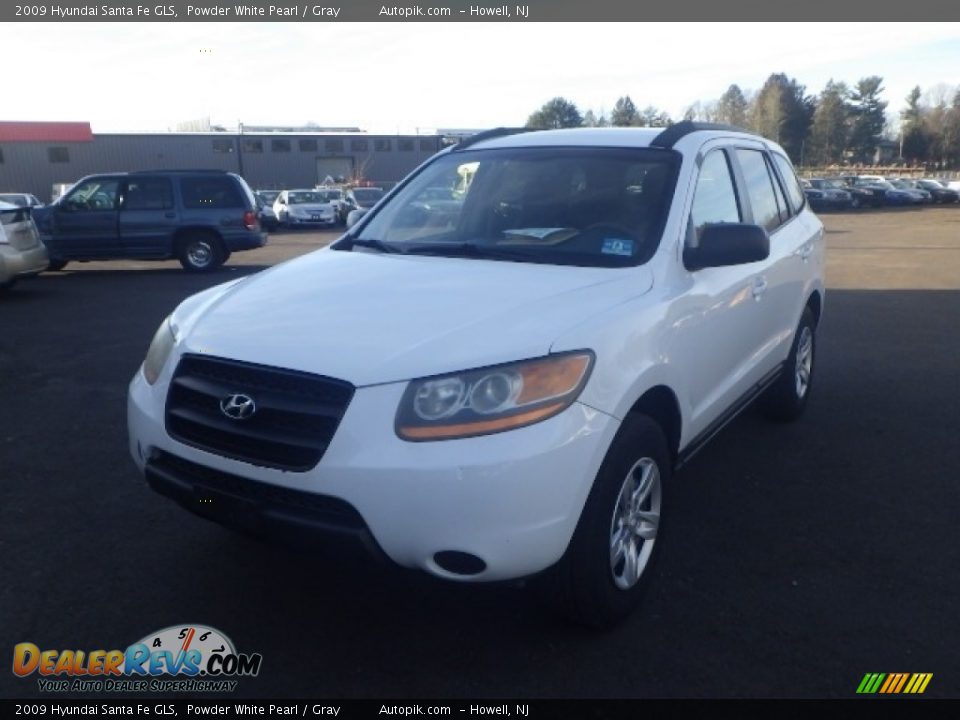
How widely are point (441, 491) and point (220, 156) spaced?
5510 centimetres

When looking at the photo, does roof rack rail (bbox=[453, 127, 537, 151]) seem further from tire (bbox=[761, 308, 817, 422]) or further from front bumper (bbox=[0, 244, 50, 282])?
front bumper (bbox=[0, 244, 50, 282])

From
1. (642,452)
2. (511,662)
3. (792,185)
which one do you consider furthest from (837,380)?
(511,662)

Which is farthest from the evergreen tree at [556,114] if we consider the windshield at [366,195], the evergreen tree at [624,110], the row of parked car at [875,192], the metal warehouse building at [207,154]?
the windshield at [366,195]

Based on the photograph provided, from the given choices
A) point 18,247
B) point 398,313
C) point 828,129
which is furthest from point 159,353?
point 828,129

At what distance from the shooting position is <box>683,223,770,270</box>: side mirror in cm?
346

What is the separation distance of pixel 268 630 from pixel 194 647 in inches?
10.5

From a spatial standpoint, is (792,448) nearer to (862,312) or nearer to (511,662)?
(511,662)

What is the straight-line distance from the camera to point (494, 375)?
2.63 meters

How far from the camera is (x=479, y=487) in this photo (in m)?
2.49

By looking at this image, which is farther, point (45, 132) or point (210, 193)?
point (45, 132)

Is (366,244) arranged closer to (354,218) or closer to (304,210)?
(354,218)

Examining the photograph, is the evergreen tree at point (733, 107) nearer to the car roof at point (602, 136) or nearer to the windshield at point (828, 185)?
the windshield at point (828, 185)

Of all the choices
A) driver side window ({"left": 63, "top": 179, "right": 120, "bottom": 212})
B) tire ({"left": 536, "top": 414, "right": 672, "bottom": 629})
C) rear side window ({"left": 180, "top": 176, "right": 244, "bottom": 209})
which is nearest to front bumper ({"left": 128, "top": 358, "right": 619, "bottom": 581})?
tire ({"left": 536, "top": 414, "right": 672, "bottom": 629})

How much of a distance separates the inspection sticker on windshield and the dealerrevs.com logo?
2146 mm
